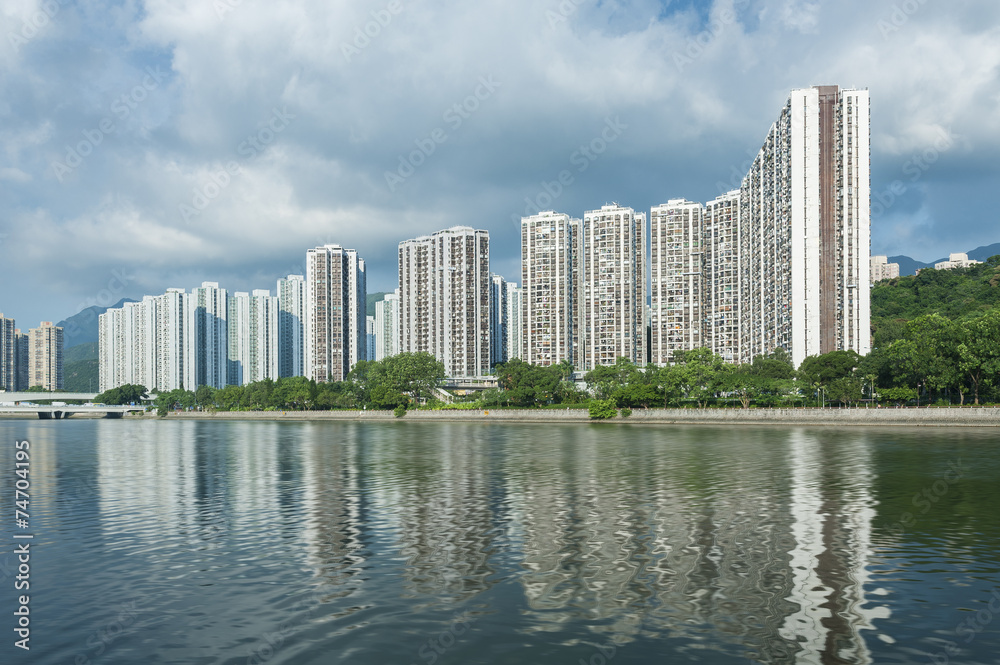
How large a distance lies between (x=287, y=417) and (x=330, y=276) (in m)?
49.4

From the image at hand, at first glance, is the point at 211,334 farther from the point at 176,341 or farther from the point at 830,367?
the point at 830,367

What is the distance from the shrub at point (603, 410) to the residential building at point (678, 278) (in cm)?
4916

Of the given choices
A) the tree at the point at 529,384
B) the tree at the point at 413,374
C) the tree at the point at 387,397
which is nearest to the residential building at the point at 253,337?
the tree at the point at 413,374

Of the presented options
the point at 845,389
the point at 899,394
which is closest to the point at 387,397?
the point at 845,389

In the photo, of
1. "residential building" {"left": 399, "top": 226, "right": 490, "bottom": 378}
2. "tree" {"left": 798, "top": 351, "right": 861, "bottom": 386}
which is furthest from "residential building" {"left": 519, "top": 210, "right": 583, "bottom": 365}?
"tree" {"left": 798, "top": 351, "right": 861, "bottom": 386}

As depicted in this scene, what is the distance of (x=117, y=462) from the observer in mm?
45469

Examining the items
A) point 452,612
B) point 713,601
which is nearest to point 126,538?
point 452,612

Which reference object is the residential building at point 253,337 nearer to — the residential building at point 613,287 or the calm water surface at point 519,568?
the residential building at point 613,287

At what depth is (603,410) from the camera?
9238 cm

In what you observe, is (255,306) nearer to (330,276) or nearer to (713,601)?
(330,276)

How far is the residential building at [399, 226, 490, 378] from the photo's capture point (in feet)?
503

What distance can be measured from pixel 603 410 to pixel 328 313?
96859 mm

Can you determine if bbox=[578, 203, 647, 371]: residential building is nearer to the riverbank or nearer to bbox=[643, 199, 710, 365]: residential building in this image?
bbox=[643, 199, 710, 365]: residential building

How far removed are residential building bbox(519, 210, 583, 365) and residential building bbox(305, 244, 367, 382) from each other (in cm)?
4723
